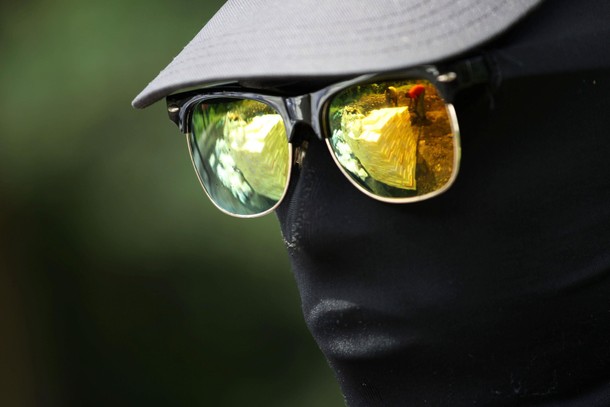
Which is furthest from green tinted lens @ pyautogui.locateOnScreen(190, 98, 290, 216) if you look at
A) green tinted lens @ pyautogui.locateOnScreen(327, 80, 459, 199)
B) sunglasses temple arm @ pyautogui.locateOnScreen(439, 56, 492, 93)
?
sunglasses temple arm @ pyautogui.locateOnScreen(439, 56, 492, 93)

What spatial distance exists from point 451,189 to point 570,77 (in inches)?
8.3

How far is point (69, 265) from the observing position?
3793mm

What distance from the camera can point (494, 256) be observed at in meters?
1.29

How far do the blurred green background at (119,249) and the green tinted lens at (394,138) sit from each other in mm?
2111

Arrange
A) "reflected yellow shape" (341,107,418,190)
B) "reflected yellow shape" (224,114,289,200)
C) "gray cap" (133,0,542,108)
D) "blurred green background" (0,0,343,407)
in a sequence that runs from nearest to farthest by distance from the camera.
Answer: "gray cap" (133,0,542,108) < "reflected yellow shape" (341,107,418,190) < "reflected yellow shape" (224,114,289,200) < "blurred green background" (0,0,343,407)

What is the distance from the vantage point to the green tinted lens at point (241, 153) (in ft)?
4.62

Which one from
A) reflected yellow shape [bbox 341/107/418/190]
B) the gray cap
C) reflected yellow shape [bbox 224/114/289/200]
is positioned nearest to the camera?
the gray cap

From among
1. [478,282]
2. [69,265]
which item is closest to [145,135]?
[69,265]

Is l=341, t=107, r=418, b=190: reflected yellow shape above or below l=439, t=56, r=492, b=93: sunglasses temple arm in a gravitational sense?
below

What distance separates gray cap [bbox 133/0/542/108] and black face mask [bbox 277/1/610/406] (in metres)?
0.09

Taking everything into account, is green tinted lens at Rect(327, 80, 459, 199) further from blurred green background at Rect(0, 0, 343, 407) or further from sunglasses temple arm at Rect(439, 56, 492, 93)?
blurred green background at Rect(0, 0, 343, 407)

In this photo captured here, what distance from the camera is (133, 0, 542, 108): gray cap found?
3.73 feet

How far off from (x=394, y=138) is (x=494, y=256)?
0.21 m

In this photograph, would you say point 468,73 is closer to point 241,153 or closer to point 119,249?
point 241,153
